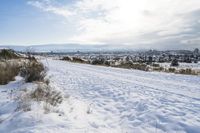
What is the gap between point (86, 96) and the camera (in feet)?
34.1

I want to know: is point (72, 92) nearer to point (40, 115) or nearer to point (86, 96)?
point (86, 96)

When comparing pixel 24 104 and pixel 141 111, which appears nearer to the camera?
pixel 24 104

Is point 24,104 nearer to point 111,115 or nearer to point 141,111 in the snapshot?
point 111,115

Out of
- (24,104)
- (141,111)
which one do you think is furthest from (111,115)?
(24,104)

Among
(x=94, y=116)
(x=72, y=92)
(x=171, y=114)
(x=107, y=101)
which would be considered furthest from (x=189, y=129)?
(x=72, y=92)

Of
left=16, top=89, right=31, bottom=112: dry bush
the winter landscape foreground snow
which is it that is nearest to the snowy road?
the winter landscape foreground snow

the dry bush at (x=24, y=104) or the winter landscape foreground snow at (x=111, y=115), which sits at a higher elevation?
the dry bush at (x=24, y=104)

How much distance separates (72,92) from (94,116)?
4.17 meters

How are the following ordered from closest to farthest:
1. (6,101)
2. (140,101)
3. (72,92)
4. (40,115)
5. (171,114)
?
(40,115) < (171,114) < (6,101) < (140,101) < (72,92)

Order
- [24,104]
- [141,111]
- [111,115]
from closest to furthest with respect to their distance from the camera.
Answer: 1. [24,104]
2. [111,115]
3. [141,111]

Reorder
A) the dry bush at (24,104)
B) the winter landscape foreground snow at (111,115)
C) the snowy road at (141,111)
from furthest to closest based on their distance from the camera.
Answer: the dry bush at (24,104), the snowy road at (141,111), the winter landscape foreground snow at (111,115)

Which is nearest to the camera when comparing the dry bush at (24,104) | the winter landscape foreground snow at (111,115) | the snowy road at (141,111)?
the winter landscape foreground snow at (111,115)

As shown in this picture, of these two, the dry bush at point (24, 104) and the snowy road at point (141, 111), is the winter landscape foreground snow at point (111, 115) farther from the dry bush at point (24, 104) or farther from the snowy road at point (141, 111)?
the dry bush at point (24, 104)

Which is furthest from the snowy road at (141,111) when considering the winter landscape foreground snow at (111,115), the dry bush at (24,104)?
the dry bush at (24,104)
